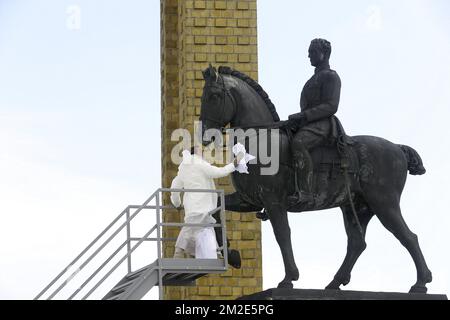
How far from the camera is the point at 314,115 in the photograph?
18.5m

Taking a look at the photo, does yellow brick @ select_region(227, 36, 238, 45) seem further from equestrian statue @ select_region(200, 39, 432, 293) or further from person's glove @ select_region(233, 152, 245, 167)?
person's glove @ select_region(233, 152, 245, 167)

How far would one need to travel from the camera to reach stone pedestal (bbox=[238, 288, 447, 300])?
17.6 meters

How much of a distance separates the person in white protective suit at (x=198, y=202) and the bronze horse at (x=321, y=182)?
1.06 feet

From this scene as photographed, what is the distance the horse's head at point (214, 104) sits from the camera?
717 inches

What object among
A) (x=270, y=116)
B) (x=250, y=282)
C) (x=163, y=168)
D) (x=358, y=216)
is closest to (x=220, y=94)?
(x=270, y=116)

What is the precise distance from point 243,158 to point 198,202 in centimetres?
74

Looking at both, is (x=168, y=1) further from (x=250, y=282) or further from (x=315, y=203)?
(x=315, y=203)

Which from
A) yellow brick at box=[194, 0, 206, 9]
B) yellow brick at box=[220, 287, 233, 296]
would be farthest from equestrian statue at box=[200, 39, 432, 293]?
yellow brick at box=[194, 0, 206, 9]

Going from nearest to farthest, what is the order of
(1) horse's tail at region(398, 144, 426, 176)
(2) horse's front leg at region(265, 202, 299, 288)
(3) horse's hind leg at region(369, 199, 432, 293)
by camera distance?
(2) horse's front leg at region(265, 202, 299, 288)
(3) horse's hind leg at region(369, 199, 432, 293)
(1) horse's tail at region(398, 144, 426, 176)

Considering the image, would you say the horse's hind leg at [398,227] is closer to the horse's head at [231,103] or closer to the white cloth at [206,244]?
the horse's head at [231,103]

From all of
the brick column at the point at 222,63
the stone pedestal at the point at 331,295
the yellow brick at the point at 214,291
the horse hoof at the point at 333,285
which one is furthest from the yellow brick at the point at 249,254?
the stone pedestal at the point at 331,295

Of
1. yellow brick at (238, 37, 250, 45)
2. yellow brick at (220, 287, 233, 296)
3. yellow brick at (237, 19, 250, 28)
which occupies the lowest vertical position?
yellow brick at (220, 287, 233, 296)

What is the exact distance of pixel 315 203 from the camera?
18.4m
